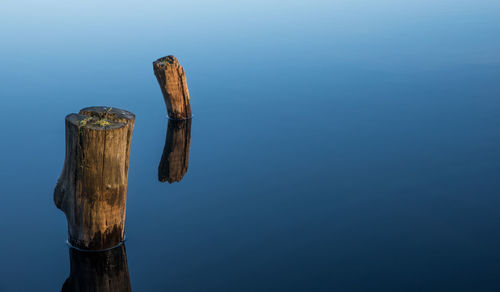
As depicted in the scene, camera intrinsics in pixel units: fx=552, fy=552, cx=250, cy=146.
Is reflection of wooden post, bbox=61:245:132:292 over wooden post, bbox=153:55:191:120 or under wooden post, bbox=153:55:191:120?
under

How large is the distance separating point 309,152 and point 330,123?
80.7 inches

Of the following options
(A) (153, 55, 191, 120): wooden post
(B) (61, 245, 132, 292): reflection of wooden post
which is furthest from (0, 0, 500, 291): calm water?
(A) (153, 55, 191, 120): wooden post

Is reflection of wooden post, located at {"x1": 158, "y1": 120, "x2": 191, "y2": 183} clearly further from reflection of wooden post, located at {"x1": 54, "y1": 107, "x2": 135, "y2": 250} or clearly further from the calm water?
reflection of wooden post, located at {"x1": 54, "y1": 107, "x2": 135, "y2": 250}

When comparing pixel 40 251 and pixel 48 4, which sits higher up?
pixel 48 4

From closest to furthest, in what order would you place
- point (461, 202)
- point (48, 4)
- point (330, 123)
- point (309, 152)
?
point (461, 202) → point (309, 152) → point (330, 123) → point (48, 4)

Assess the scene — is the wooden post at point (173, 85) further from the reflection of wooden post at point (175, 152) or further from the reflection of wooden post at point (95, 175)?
the reflection of wooden post at point (95, 175)

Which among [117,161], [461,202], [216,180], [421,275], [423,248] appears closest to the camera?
[117,161]

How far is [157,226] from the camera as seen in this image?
757 centimetres

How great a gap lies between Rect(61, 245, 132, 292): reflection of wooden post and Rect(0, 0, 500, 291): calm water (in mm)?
118

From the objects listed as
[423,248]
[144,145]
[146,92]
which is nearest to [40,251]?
[144,145]

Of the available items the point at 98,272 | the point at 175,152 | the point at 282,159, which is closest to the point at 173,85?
the point at 175,152

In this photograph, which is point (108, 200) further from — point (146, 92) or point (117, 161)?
point (146, 92)

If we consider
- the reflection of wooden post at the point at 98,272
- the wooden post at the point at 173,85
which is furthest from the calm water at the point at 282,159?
the wooden post at the point at 173,85

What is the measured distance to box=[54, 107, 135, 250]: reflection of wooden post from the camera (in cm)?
580
